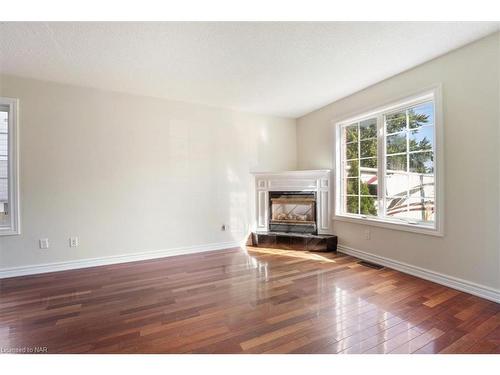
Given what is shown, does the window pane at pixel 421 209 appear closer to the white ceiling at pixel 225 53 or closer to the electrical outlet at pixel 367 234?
the electrical outlet at pixel 367 234

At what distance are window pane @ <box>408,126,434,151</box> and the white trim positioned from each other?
1.41 metres

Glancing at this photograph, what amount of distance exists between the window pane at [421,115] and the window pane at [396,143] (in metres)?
0.17

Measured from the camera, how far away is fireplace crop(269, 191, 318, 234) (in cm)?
399

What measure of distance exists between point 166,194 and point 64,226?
1339mm

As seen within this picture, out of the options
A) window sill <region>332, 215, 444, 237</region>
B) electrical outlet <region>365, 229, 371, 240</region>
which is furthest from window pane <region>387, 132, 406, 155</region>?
electrical outlet <region>365, 229, 371, 240</region>

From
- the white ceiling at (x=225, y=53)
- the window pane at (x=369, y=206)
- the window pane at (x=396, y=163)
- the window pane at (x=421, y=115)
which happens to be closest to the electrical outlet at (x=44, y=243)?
the white ceiling at (x=225, y=53)

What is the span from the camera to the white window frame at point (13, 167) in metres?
2.75

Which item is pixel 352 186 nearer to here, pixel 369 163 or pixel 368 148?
pixel 369 163

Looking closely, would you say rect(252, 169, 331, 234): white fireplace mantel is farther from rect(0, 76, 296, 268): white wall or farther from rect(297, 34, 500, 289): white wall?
rect(297, 34, 500, 289): white wall

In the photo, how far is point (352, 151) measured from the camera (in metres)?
3.60

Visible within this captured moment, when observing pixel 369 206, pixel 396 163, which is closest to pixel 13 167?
→ pixel 369 206

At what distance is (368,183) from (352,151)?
59 centimetres

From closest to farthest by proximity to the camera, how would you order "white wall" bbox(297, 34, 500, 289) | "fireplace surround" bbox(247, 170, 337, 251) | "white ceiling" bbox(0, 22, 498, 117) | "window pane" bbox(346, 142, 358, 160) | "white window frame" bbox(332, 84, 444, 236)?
"white ceiling" bbox(0, 22, 498, 117), "white wall" bbox(297, 34, 500, 289), "white window frame" bbox(332, 84, 444, 236), "window pane" bbox(346, 142, 358, 160), "fireplace surround" bbox(247, 170, 337, 251)
